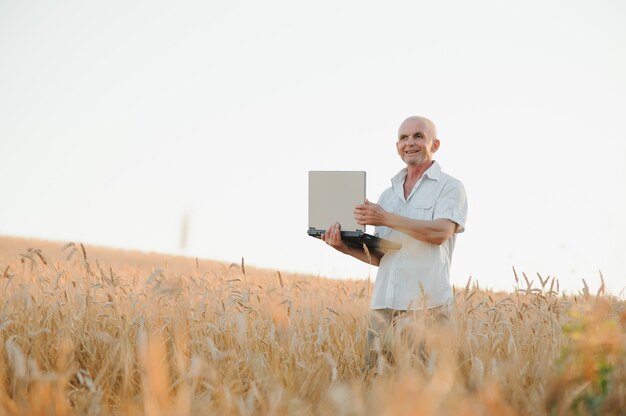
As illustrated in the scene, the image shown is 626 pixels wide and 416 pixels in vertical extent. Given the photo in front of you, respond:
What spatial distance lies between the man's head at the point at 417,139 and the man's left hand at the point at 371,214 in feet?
2.10

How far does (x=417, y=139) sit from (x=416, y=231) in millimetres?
736

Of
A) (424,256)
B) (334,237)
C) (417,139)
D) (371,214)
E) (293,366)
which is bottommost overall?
(293,366)

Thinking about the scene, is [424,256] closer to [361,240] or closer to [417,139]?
[361,240]

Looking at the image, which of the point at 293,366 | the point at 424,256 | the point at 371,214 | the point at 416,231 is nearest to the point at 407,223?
the point at 416,231

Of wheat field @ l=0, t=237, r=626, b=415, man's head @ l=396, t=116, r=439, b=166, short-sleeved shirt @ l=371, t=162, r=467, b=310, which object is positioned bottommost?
wheat field @ l=0, t=237, r=626, b=415

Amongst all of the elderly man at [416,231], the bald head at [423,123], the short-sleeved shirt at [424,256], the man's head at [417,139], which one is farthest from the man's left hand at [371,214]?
the bald head at [423,123]

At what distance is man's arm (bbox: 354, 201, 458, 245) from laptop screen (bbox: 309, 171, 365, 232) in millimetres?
98

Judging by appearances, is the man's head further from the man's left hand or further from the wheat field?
the wheat field

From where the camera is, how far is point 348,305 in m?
6.30

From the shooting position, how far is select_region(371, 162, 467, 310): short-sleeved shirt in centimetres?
414

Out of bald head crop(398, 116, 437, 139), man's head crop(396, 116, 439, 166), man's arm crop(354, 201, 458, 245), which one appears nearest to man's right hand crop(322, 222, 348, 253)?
man's arm crop(354, 201, 458, 245)

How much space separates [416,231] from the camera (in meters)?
3.94

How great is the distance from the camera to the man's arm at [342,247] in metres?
4.08

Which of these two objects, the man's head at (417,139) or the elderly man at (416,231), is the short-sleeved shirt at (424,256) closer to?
the elderly man at (416,231)
